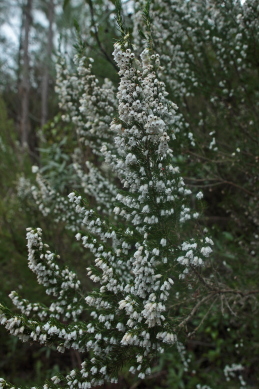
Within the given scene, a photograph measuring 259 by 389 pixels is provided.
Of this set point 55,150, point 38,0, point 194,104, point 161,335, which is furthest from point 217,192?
point 38,0

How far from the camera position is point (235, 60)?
338cm

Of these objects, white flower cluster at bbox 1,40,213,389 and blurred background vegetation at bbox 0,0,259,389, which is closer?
white flower cluster at bbox 1,40,213,389

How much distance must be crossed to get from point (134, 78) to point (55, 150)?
11.4 ft

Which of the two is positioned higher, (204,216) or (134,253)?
(204,216)

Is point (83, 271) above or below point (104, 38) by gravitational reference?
below

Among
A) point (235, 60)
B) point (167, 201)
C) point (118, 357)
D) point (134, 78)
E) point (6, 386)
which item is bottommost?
point (6, 386)

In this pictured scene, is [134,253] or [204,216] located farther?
[204,216]

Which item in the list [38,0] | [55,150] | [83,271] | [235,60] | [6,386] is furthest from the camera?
[38,0]

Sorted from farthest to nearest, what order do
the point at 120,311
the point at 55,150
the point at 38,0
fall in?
1. the point at 38,0
2. the point at 55,150
3. the point at 120,311

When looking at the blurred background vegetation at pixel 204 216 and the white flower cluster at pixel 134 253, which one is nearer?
the white flower cluster at pixel 134 253

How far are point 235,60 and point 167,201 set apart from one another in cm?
215

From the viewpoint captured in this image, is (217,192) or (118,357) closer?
(118,357)

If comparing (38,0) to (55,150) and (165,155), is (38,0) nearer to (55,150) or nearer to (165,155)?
(55,150)

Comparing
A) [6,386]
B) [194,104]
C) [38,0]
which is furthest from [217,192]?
[38,0]
